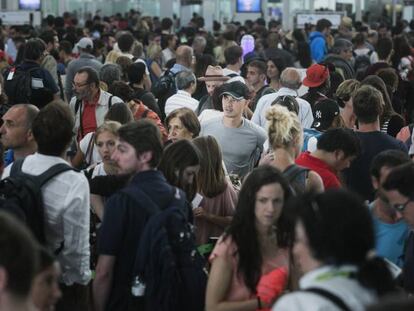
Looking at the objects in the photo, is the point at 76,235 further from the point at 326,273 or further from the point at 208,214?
the point at 326,273

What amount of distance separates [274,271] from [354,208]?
1.09 metres

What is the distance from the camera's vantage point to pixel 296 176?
5258 millimetres

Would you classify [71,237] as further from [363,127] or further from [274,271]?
[363,127]

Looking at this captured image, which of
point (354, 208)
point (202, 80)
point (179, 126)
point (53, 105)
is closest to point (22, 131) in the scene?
point (53, 105)

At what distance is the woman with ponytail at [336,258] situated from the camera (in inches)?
111

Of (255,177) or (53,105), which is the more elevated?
(53,105)

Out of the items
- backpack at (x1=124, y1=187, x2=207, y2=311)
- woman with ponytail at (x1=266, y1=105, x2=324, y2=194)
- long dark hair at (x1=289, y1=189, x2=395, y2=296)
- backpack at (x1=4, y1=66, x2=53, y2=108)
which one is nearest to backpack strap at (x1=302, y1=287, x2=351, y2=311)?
long dark hair at (x1=289, y1=189, x2=395, y2=296)

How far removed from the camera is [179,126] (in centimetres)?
659

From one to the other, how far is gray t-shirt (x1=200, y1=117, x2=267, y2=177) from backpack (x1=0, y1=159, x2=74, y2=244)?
275 centimetres

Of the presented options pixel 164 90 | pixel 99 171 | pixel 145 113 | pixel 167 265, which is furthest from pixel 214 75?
pixel 167 265

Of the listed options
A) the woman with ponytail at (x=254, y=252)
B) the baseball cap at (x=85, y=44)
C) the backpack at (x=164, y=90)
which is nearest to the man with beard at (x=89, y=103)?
the backpack at (x=164, y=90)

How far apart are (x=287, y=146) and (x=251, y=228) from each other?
4.72 feet

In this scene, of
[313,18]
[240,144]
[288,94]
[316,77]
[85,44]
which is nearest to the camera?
[240,144]

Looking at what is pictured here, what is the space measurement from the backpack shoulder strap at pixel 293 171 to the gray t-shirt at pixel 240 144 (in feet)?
5.81
